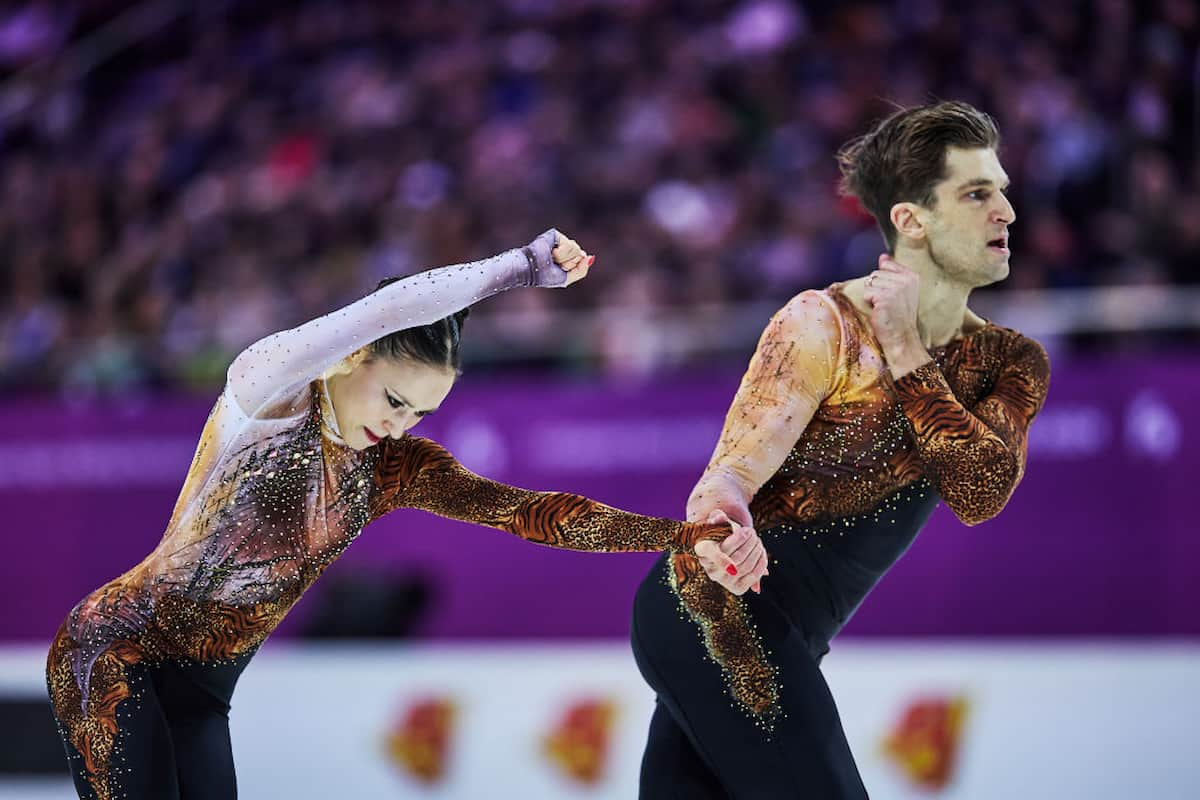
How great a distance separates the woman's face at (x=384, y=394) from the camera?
3174 millimetres

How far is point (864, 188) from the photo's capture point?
3.55 meters

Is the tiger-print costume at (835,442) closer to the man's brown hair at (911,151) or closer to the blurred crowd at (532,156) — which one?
the man's brown hair at (911,151)

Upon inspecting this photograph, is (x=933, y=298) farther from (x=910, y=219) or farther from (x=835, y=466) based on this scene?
(x=835, y=466)

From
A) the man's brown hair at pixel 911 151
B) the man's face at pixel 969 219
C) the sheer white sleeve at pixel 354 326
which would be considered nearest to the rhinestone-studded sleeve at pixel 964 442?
the man's face at pixel 969 219

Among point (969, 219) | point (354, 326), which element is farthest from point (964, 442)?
point (354, 326)

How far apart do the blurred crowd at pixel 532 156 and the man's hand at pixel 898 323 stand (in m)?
4.04

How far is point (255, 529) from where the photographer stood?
326cm

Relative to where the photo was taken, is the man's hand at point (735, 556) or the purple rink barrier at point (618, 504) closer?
the man's hand at point (735, 556)

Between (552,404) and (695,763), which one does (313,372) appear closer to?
(695,763)

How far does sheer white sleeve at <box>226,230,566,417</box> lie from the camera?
9.92ft

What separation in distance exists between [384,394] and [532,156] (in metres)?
6.53

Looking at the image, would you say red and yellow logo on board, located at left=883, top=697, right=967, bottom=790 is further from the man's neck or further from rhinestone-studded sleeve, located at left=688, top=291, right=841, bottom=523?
rhinestone-studded sleeve, located at left=688, top=291, right=841, bottom=523

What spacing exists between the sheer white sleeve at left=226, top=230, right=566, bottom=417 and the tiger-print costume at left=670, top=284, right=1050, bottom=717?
0.57 meters

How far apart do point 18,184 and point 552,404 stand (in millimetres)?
5417
